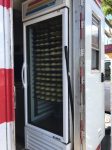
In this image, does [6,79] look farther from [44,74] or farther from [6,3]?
[44,74]

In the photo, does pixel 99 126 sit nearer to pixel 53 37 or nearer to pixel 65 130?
pixel 65 130

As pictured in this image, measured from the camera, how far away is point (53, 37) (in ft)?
9.95

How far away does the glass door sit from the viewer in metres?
2.90

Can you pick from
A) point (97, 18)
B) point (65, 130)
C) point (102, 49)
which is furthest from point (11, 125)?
point (102, 49)

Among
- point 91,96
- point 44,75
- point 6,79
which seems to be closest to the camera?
point 6,79

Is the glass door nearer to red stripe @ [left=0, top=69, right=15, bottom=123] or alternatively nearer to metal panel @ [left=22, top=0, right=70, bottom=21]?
metal panel @ [left=22, top=0, right=70, bottom=21]

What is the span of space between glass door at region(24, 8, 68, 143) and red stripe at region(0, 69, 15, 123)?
43.6 inches

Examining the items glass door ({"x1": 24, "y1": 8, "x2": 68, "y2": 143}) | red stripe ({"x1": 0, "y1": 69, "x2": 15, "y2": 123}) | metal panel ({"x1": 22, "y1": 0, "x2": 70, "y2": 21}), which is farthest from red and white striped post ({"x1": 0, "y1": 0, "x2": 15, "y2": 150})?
glass door ({"x1": 24, "y1": 8, "x2": 68, "y2": 143})

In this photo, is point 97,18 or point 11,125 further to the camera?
point 97,18

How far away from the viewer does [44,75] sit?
3205mm

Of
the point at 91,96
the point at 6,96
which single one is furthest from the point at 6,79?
the point at 91,96

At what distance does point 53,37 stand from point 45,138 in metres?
1.27

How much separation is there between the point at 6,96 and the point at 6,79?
125mm

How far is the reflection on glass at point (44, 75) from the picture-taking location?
2.96 meters
